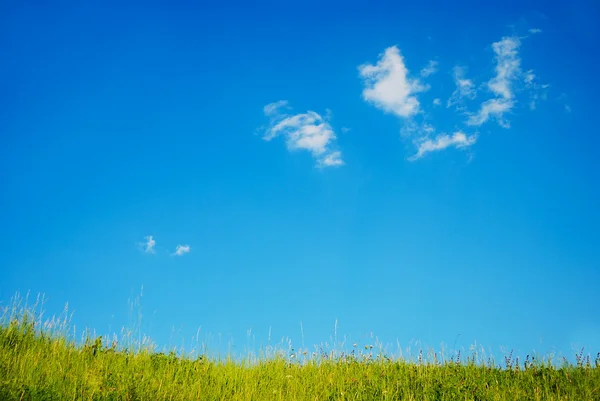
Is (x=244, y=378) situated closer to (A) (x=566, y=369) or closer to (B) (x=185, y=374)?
(B) (x=185, y=374)

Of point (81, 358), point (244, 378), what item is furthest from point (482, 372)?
point (81, 358)

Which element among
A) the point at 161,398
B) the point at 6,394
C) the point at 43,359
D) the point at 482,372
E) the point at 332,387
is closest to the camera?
the point at 6,394

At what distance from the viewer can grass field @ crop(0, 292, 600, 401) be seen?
8.27 metres

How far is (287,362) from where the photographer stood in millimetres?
11828

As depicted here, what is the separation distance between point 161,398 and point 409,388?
5.07m

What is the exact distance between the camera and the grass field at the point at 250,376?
27.1 feet

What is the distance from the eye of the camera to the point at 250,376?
10.3 m

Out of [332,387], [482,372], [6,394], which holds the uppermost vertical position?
[482,372]

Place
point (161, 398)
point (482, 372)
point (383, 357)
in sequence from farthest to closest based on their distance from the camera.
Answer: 1. point (383, 357)
2. point (482, 372)
3. point (161, 398)

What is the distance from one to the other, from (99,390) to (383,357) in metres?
7.12

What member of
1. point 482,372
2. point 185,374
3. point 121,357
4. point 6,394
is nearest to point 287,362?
point 185,374

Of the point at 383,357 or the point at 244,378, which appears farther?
the point at 383,357

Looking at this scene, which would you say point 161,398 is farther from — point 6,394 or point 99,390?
point 6,394

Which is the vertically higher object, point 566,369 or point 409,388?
point 566,369
